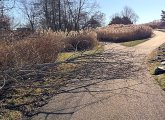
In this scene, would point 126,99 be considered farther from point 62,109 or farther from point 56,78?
point 56,78

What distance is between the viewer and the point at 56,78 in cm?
1407

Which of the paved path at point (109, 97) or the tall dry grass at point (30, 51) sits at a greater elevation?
the tall dry grass at point (30, 51)

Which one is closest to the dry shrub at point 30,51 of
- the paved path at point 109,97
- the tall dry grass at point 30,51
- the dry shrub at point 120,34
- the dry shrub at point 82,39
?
the tall dry grass at point 30,51

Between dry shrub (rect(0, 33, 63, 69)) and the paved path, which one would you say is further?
dry shrub (rect(0, 33, 63, 69))

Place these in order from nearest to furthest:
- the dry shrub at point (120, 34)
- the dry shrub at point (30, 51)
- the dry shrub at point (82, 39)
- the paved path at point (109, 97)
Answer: the paved path at point (109, 97), the dry shrub at point (30, 51), the dry shrub at point (82, 39), the dry shrub at point (120, 34)

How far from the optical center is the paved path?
27.9ft

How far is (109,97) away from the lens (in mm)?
10555

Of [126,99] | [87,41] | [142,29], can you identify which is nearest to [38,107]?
[126,99]

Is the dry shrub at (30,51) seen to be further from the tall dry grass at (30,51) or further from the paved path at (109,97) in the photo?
the paved path at (109,97)

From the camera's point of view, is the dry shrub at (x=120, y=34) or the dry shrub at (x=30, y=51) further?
the dry shrub at (x=120, y=34)

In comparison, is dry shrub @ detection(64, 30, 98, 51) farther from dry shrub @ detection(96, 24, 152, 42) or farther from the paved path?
the paved path

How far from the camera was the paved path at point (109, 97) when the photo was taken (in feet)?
27.9

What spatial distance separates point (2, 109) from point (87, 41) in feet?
61.4

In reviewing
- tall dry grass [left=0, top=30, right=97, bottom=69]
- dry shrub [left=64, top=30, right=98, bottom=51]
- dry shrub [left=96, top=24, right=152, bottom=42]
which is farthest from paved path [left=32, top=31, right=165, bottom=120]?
dry shrub [left=96, top=24, right=152, bottom=42]
